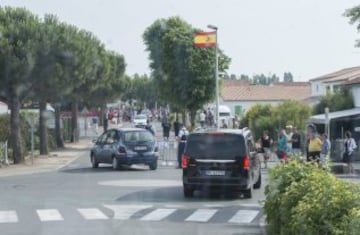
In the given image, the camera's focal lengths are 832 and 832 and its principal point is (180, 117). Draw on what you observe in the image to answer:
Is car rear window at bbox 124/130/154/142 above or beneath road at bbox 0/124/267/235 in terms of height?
above

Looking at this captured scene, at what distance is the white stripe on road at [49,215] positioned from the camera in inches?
648

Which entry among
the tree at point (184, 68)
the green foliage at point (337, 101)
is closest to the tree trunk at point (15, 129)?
the green foliage at point (337, 101)

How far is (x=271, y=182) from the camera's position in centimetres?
1263

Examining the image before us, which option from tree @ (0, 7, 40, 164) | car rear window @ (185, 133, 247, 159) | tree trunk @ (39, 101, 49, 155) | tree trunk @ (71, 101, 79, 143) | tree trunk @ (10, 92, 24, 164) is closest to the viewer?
car rear window @ (185, 133, 247, 159)

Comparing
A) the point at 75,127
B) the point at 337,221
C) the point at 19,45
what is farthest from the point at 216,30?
the point at 337,221

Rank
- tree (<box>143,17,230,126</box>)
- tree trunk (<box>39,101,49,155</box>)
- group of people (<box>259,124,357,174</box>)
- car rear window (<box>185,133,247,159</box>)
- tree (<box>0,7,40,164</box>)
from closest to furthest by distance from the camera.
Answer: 1. car rear window (<box>185,133,247,159</box>)
2. group of people (<box>259,124,357,174</box>)
3. tree (<box>0,7,40,164</box>)
4. tree trunk (<box>39,101,49,155</box>)
5. tree (<box>143,17,230,126</box>)

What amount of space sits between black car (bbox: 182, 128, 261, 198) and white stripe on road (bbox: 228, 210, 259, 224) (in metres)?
2.72

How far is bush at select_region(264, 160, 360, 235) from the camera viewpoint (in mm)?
8523

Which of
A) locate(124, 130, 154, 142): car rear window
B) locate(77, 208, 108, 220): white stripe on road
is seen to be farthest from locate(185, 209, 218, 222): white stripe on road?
locate(124, 130, 154, 142): car rear window

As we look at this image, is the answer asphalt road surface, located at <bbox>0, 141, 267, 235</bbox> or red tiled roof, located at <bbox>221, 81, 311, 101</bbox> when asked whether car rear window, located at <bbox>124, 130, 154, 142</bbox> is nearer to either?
asphalt road surface, located at <bbox>0, 141, 267, 235</bbox>

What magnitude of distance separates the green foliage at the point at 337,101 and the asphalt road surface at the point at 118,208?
23.8m

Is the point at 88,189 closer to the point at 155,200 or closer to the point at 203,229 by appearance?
the point at 155,200

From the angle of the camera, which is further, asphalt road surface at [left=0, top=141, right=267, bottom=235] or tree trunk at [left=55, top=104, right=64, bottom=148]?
tree trunk at [left=55, top=104, right=64, bottom=148]

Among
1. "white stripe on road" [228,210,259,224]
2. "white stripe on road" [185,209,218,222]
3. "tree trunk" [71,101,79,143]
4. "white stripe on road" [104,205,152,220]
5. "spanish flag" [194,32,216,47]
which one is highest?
"spanish flag" [194,32,216,47]
